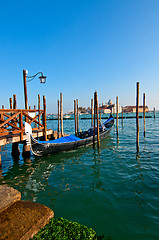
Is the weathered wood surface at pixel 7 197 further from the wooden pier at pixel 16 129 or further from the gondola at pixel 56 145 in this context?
the gondola at pixel 56 145

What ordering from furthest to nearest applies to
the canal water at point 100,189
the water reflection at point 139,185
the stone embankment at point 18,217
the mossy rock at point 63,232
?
the water reflection at point 139,185 < the canal water at point 100,189 < the mossy rock at point 63,232 < the stone embankment at point 18,217

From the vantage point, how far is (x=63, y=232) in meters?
2.38

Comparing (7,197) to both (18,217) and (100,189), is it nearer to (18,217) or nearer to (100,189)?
(18,217)

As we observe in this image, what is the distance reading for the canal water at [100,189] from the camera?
3.14 meters

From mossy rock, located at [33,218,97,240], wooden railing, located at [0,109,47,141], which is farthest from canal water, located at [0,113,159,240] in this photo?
wooden railing, located at [0,109,47,141]

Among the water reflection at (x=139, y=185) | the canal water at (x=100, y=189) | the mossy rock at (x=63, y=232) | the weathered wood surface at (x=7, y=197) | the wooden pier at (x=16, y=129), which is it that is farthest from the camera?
the wooden pier at (x=16, y=129)

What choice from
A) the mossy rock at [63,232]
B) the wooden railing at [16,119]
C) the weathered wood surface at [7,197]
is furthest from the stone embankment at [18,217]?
the wooden railing at [16,119]

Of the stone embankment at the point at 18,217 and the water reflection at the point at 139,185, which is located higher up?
the stone embankment at the point at 18,217

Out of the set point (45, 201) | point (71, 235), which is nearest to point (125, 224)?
point (71, 235)

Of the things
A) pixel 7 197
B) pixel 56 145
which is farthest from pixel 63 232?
pixel 56 145

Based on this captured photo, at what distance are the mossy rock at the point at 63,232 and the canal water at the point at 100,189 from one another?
0.66 m

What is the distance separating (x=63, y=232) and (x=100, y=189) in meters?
2.43

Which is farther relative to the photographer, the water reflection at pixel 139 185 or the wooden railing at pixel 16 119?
the wooden railing at pixel 16 119

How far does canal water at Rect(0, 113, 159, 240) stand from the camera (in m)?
3.14
